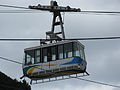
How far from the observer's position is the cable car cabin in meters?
39.2

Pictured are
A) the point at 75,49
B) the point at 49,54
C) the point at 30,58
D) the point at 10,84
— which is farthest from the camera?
the point at 10,84

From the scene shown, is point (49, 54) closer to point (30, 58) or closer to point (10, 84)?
point (30, 58)

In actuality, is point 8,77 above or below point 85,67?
below

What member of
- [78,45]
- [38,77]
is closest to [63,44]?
[78,45]

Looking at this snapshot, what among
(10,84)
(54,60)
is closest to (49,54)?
(54,60)

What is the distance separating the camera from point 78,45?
131 feet

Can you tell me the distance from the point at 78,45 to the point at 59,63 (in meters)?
2.39

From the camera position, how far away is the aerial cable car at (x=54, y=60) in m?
39.2

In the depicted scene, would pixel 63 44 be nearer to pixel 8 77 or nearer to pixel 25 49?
pixel 25 49

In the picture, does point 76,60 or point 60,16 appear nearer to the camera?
point 76,60

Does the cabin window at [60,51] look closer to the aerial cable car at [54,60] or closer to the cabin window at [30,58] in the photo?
the aerial cable car at [54,60]

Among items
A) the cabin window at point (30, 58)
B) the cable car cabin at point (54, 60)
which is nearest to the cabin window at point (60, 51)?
the cable car cabin at point (54, 60)

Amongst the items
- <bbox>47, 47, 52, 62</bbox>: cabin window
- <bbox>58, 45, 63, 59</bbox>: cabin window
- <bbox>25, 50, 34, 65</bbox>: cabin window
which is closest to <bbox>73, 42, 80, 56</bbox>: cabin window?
<bbox>58, 45, 63, 59</bbox>: cabin window

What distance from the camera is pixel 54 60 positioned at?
39969mm
